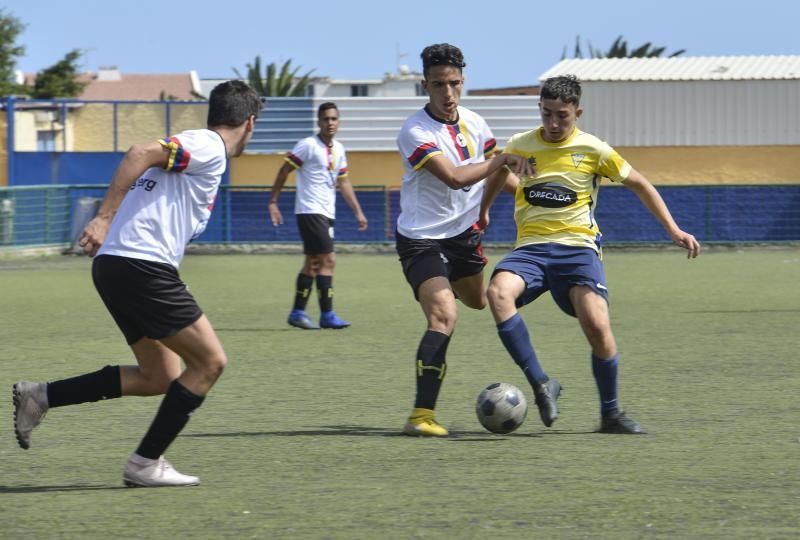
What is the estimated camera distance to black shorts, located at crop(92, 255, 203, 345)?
5742mm

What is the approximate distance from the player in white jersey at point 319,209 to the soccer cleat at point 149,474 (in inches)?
284

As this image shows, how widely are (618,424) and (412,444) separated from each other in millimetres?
1062

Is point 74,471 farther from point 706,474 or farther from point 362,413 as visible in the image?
point 706,474

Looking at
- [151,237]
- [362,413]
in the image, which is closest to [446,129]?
[362,413]

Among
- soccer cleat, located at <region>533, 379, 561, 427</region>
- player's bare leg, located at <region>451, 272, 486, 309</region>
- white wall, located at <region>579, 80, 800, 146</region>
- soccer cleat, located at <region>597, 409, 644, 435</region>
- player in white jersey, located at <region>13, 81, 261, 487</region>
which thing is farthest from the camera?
white wall, located at <region>579, 80, 800, 146</region>

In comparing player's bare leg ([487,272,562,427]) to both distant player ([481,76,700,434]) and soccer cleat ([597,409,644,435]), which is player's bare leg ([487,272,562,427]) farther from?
soccer cleat ([597,409,644,435])

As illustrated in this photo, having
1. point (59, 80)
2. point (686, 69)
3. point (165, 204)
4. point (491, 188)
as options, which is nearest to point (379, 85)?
point (59, 80)

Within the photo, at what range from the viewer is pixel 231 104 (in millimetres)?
5977

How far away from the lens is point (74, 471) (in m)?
6.28

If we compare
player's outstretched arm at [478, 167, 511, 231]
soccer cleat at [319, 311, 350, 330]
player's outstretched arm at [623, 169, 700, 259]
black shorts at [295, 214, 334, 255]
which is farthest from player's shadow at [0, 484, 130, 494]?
black shorts at [295, 214, 334, 255]

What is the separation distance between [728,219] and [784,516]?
21.6 m

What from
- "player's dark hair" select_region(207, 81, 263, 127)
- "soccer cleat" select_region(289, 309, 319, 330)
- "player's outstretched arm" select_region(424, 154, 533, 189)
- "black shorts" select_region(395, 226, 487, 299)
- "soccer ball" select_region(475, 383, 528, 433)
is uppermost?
"player's dark hair" select_region(207, 81, 263, 127)

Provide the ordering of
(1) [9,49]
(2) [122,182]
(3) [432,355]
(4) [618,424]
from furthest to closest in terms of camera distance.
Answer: (1) [9,49] → (3) [432,355] → (4) [618,424] → (2) [122,182]

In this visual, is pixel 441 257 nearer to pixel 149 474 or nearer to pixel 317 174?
pixel 149 474
